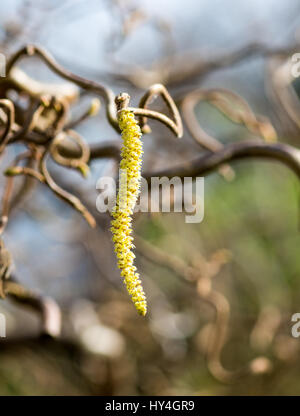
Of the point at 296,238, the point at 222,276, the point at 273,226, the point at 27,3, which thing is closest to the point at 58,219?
the point at 27,3

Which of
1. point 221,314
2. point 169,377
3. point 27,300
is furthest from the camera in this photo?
point 169,377

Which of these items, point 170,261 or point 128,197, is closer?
point 128,197

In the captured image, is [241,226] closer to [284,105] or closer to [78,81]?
[284,105]

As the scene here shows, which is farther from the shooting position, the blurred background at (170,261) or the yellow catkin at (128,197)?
the blurred background at (170,261)
